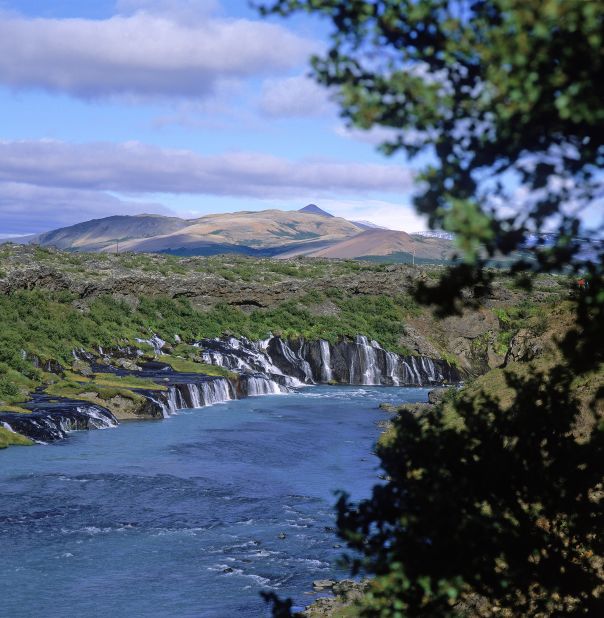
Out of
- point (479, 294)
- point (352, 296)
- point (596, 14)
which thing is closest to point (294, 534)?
point (479, 294)

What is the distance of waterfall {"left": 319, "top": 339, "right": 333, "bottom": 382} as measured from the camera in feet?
221

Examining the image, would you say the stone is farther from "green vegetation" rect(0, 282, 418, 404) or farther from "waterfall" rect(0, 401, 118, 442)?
"green vegetation" rect(0, 282, 418, 404)

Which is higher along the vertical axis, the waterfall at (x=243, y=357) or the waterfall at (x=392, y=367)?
the waterfall at (x=243, y=357)

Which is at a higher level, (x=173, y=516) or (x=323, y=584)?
(x=173, y=516)

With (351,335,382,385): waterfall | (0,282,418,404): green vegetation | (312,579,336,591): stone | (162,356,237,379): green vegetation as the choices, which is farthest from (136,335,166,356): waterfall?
(312,579,336,591): stone

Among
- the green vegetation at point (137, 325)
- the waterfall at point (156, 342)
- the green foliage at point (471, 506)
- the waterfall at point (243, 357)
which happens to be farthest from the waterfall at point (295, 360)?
the green foliage at point (471, 506)

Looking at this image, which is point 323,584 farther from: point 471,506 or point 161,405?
point 161,405

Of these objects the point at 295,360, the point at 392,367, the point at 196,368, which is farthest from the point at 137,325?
the point at 392,367

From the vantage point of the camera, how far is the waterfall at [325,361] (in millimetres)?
67500

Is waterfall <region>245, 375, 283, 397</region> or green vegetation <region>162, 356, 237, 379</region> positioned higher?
green vegetation <region>162, 356, 237, 379</region>

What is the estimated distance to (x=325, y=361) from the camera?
68.1m

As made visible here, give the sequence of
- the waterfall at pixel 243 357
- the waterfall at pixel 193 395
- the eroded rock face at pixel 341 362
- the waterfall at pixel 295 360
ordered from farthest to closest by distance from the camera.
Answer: the waterfall at pixel 295 360 → the eroded rock face at pixel 341 362 → the waterfall at pixel 243 357 → the waterfall at pixel 193 395

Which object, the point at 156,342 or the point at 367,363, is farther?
the point at 367,363

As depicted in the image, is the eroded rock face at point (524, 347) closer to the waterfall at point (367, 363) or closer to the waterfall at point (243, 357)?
the waterfall at point (243, 357)
